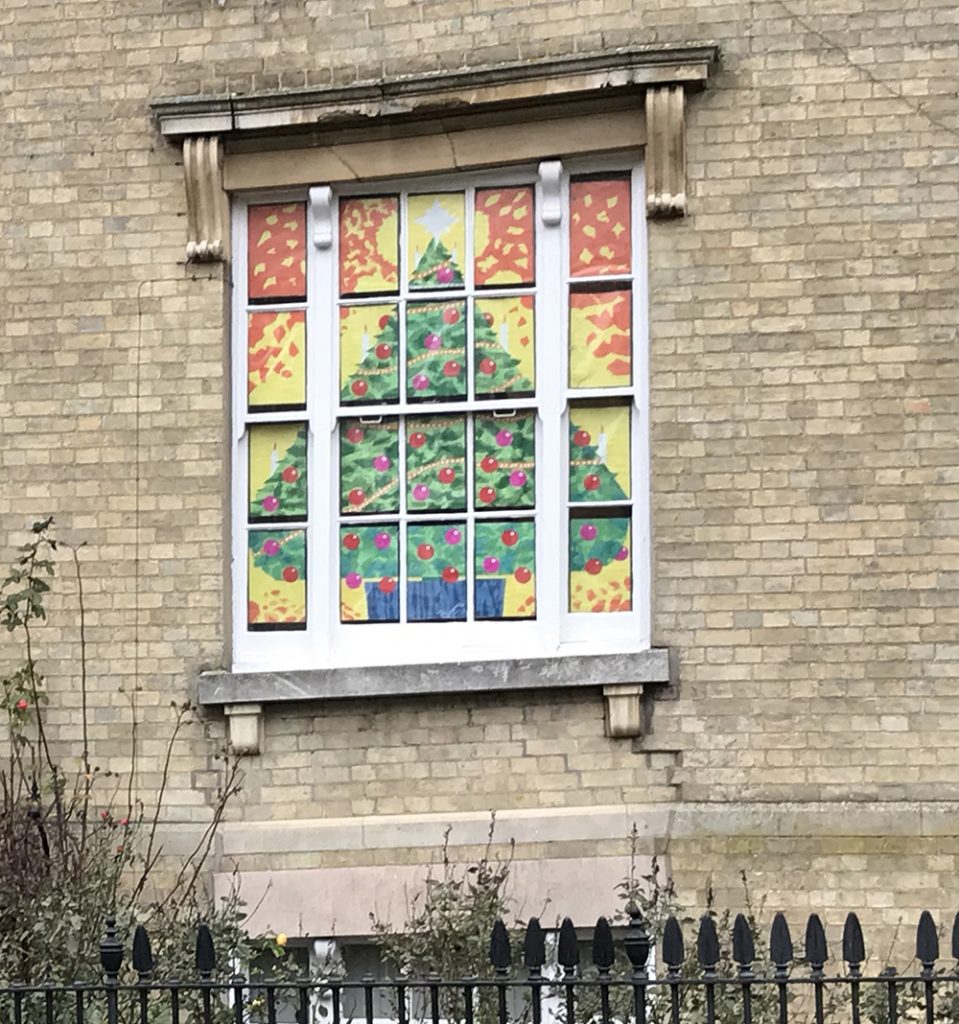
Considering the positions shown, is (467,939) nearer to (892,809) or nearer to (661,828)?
(661,828)

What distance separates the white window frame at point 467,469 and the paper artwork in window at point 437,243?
48mm

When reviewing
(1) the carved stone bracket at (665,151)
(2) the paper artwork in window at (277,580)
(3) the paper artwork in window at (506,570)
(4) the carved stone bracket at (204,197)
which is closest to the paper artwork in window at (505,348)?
(3) the paper artwork in window at (506,570)

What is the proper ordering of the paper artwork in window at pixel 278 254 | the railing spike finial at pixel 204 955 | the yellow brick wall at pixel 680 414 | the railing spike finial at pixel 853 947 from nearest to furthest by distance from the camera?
1. the railing spike finial at pixel 853 947
2. the railing spike finial at pixel 204 955
3. the yellow brick wall at pixel 680 414
4. the paper artwork in window at pixel 278 254

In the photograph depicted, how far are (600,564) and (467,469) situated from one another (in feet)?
2.55

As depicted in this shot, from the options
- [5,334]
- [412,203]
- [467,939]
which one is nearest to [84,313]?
[5,334]

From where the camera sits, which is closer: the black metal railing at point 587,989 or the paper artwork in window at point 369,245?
the black metal railing at point 587,989

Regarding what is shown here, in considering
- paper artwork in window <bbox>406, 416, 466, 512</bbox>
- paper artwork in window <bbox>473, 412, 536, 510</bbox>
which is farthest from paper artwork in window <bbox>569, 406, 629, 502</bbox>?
paper artwork in window <bbox>406, 416, 466, 512</bbox>

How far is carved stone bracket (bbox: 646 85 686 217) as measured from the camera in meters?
8.48

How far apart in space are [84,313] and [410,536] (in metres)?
1.95

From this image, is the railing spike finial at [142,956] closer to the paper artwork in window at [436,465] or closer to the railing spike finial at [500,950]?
the railing spike finial at [500,950]

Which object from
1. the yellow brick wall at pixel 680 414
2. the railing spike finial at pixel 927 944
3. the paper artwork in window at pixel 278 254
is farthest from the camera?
the paper artwork in window at pixel 278 254

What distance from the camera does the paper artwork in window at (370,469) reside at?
29.2ft

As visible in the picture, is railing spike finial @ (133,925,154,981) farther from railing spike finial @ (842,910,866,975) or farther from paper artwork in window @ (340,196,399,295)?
paper artwork in window @ (340,196,399,295)

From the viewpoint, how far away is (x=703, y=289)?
8500 mm
